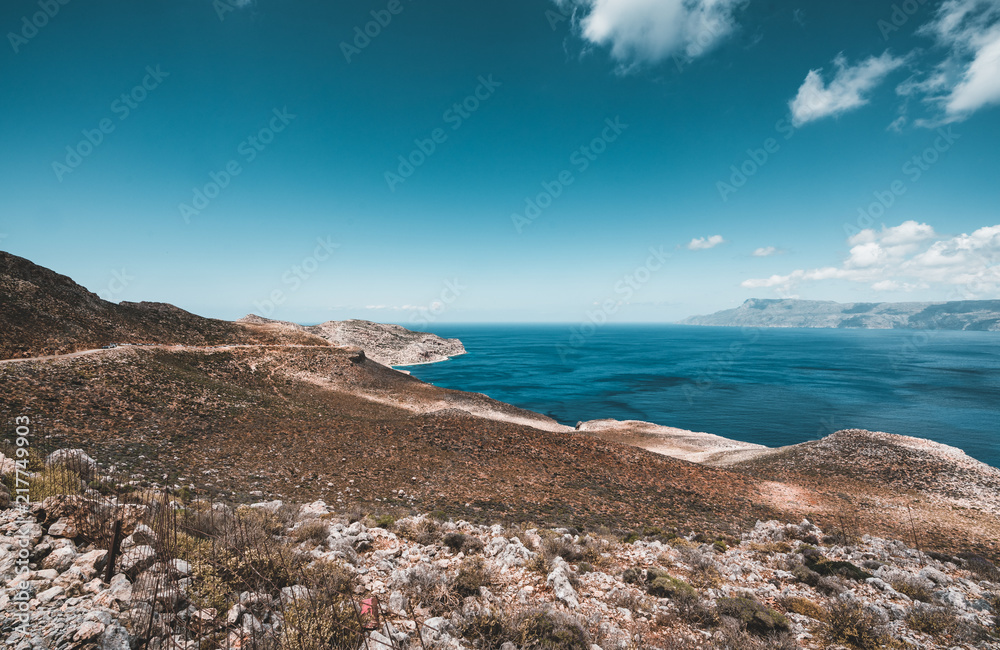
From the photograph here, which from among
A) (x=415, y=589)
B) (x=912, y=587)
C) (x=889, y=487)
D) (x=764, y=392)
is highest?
(x=415, y=589)

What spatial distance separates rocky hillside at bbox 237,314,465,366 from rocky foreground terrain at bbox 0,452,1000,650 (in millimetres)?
96478

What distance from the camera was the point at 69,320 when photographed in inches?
1139

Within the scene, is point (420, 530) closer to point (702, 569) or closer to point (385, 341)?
point (702, 569)

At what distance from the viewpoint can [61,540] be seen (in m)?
5.41

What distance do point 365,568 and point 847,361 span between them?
177 meters

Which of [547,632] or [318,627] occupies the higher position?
[318,627]

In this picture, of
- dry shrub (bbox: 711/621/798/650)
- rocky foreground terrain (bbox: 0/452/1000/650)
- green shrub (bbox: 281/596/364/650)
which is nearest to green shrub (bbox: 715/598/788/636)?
rocky foreground terrain (bbox: 0/452/1000/650)

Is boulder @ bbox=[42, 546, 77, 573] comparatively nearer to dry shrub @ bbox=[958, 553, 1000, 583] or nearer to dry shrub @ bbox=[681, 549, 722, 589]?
dry shrub @ bbox=[681, 549, 722, 589]

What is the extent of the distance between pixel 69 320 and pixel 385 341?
9039cm

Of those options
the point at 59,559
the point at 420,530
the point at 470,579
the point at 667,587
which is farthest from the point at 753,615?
the point at 59,559

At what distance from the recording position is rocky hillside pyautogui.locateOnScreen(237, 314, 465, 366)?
108 meters

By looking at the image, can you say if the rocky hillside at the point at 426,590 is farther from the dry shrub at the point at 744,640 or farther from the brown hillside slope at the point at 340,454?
the brown hillside slope at the point at 340,454

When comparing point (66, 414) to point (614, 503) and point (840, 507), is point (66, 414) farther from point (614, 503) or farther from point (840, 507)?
point (840, 507)

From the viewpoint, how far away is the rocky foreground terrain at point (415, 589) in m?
4.77
